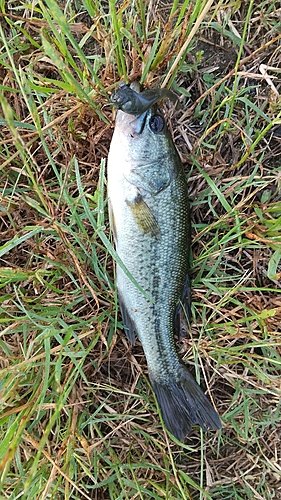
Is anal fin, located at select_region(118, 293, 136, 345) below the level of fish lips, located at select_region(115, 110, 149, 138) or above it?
below

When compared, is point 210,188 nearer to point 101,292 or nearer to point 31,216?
point 101,292

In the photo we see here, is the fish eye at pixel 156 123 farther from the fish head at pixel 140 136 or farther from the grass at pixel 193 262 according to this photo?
the grass at pixel 193 262

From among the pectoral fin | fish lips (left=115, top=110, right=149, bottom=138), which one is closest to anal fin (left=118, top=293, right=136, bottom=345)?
the pectoral fin

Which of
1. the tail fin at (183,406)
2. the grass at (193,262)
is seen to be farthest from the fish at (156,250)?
the grass at (193,262)

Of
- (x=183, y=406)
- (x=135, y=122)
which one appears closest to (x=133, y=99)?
(x=135, y=122)

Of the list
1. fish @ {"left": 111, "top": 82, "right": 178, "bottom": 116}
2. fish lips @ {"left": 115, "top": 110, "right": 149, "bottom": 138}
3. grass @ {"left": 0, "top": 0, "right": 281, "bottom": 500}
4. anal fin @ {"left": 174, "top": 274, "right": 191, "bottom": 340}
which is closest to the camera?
fish @ {"left": 111, "top": 82, "right": 178, "bottom": 116}

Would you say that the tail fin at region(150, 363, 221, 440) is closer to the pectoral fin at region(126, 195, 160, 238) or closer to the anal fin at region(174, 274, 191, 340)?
the anal fin at region(174, 274, 191, 340)
